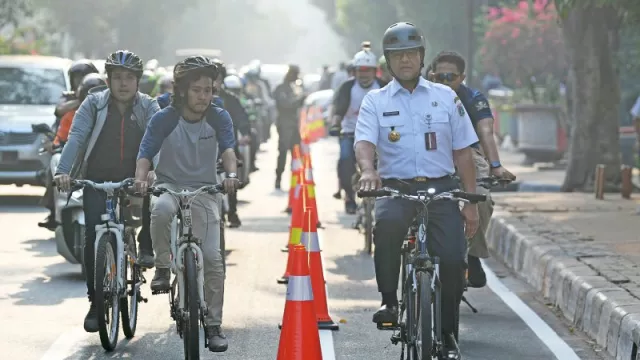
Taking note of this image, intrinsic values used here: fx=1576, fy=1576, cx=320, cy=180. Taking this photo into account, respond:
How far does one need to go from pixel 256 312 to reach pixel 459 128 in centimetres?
324

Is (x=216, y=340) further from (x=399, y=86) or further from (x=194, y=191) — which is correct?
(x=399, y=86)

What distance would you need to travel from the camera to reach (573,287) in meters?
11.2

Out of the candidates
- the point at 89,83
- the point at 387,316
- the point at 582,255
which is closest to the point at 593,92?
the point at 582,255

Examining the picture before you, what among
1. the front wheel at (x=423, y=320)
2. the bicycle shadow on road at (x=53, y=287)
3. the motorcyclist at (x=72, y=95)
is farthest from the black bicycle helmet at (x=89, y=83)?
the front wheel at (x=423, y=320)

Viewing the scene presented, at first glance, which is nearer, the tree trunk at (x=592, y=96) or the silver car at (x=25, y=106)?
the silver car at (x=25, y=106)

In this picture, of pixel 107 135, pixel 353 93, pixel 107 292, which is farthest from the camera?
pixel 353 93

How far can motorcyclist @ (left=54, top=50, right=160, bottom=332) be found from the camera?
984 cm

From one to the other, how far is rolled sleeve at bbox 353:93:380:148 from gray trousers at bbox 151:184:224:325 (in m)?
1.22

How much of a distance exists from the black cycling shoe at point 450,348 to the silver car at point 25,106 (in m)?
12.2

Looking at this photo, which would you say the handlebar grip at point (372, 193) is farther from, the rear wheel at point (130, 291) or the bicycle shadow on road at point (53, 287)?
the bicycle shadow on road at point (53, 287)

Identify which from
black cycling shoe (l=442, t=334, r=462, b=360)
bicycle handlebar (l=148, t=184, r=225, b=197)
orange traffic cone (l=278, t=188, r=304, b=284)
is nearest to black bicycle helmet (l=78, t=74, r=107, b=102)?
orange traffic cone (l=278, t=188, r=304, b=284)

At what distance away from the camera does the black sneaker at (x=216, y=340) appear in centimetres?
880

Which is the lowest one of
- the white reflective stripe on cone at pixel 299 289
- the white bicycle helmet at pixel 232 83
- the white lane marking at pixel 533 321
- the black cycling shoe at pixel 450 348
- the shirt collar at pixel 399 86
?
the white lane marking at pixel 533 321

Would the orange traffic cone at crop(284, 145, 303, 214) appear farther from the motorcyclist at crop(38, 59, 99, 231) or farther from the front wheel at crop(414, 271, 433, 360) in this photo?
the front wheel at crop(414, 271, 433, 360)
